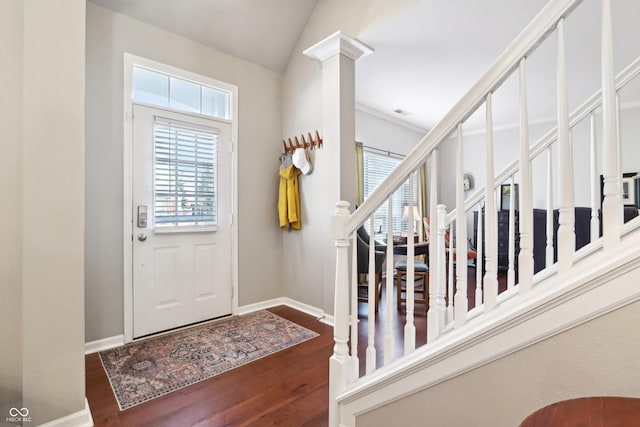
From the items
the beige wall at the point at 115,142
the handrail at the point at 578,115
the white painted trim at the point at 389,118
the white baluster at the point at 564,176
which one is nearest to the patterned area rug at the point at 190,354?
the beige wall at the point at 115,142

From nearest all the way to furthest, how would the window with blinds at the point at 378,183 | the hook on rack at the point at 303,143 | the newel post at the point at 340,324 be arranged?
the newel post at the point at 340,324
the hook on rack at the point at 303,143
the window with blinds at the point at 378,183

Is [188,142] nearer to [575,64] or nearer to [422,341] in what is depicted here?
[422,341]

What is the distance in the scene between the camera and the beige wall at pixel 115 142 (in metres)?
→ 2.41

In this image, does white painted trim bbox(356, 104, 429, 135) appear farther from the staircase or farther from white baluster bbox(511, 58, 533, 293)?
white baluster bbox(511, 58, 533, 293)

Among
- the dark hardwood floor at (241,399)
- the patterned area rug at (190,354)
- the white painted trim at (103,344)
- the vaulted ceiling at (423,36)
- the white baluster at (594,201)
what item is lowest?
the dark hardwood floor at (241,399)

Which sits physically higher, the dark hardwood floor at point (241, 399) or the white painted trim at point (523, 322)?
the white painted trim at point (523, 322)

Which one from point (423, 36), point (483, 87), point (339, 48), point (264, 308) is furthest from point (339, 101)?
point (264, 308)

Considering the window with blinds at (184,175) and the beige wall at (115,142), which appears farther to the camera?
the window with blinds at (184,175)

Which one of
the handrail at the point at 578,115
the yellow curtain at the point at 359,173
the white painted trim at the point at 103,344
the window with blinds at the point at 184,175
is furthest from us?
the yellow curtain at the point at 359,173

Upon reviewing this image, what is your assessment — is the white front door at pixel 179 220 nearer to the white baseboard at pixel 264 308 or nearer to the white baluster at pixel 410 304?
the white baseboard at pixel 264 308

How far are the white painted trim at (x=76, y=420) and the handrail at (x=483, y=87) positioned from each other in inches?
69.2

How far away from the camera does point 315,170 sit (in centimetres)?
325

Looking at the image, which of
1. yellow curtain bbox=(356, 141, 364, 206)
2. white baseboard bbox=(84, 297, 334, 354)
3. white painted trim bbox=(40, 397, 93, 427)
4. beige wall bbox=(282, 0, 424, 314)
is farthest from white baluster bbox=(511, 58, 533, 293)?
yellow curtain bbox=(356, 141, 364, 206)

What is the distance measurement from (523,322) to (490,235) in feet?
0.97
